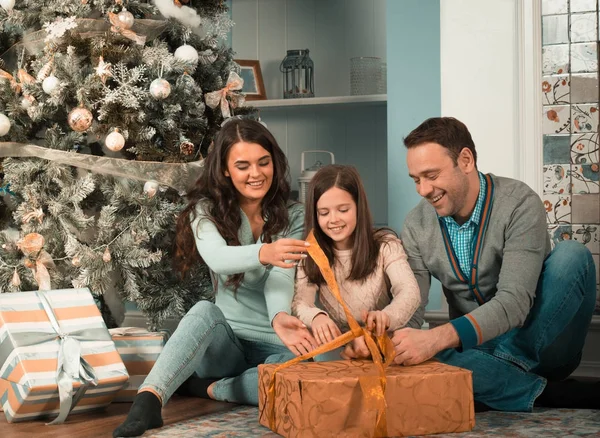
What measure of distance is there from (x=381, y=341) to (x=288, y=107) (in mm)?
1856

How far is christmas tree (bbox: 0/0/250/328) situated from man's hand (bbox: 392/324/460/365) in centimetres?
95

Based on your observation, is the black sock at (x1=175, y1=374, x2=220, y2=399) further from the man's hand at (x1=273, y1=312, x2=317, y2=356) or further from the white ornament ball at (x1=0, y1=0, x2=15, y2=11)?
the white ornament ball at (x1=0, y1=0, x2=15, y2=11)

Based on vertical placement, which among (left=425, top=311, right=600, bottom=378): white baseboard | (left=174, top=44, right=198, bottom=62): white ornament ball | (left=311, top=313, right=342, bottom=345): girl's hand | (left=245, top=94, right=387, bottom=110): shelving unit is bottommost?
(left=425, top=311, right=600, bottom=378): white baseboard

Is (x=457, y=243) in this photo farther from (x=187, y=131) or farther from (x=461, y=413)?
(x=187, y=131)

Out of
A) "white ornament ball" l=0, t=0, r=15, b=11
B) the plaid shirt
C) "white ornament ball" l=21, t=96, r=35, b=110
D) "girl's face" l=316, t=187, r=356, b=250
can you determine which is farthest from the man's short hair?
"white ornament ball" l=0, t=0, r=15, b=11

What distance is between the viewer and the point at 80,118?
2305mm

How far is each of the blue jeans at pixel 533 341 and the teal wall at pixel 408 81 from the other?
31.7 inches

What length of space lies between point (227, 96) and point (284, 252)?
Answer: 36.6 inches

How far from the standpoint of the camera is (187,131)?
2494 mm

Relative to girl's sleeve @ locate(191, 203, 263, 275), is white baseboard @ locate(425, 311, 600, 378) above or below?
below

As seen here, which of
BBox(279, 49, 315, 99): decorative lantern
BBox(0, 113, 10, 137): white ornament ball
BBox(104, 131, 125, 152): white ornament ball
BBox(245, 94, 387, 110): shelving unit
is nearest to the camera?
BBox(104, 131, 125, 152): white ornament ball

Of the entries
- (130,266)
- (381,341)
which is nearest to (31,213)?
(130,266)

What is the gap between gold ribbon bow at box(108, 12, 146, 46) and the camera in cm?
236

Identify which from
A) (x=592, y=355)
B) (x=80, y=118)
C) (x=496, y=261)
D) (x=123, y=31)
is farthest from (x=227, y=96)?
(x=592, y=355)
